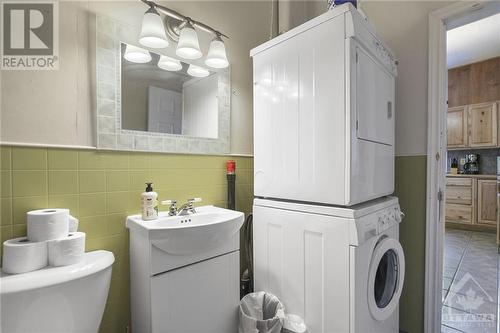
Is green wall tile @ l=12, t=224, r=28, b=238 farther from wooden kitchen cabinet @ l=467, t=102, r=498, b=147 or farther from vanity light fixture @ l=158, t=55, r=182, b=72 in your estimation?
wooden kitchen cabinet @ l=467, t=102, r=498, b=147

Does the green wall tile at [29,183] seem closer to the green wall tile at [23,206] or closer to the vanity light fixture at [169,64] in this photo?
the green wall tile at [23,206]

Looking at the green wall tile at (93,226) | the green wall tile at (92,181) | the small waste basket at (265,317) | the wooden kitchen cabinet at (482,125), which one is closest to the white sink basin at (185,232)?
the green wall tile at (93,226)

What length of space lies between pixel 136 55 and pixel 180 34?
11.8 inches

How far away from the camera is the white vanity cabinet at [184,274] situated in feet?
3.67

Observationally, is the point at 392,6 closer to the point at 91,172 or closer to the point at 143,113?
the point at 143,113

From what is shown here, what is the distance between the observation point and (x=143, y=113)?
143 cm

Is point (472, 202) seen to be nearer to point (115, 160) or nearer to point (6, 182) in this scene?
point (115, 160)

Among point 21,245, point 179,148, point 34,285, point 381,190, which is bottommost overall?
point 34,285

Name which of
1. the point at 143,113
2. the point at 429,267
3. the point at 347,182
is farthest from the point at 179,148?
the point at 429,267

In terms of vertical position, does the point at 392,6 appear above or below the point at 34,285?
above

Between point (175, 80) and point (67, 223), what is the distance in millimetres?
1007

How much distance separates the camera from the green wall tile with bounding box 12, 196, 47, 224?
1.03 metres

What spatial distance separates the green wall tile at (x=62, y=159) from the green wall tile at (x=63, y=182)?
2 centimetres

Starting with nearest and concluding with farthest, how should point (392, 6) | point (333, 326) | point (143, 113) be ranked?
1. point (333, 326)
2. point (143, 113)
3. point (392, 6)
